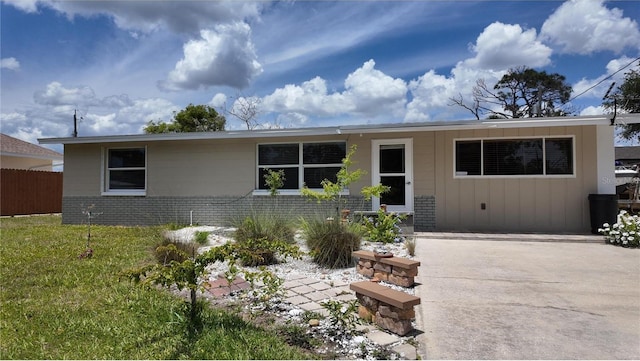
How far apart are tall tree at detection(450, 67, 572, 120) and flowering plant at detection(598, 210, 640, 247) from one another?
20.4m

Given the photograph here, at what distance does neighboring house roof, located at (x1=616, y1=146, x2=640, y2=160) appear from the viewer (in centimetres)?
2991

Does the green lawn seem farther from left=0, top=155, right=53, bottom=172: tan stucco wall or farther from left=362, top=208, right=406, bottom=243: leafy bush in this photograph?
left=0, top=155, right=53, bottom=172: tan stucco wall

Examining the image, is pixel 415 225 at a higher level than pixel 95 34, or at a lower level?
lower

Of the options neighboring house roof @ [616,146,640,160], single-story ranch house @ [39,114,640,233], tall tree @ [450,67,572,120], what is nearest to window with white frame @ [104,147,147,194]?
single-story ranch house @ [39,114,640,233]

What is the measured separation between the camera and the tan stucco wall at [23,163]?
1947 cm

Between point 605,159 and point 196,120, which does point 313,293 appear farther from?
point 196,120

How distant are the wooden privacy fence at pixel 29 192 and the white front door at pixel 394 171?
15455 millimetres

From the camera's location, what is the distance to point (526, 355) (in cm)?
261

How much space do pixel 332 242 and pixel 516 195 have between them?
6.26 m

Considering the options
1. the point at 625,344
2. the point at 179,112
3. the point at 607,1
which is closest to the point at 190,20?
the point at 625,344

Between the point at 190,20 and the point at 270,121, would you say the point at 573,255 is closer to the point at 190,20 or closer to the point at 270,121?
the point at 190,20

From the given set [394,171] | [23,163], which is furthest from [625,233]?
Result: [23,163]

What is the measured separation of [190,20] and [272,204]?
17.9ft

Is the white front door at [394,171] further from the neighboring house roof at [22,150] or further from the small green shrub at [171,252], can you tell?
the neighboring house roof at [22,150]
